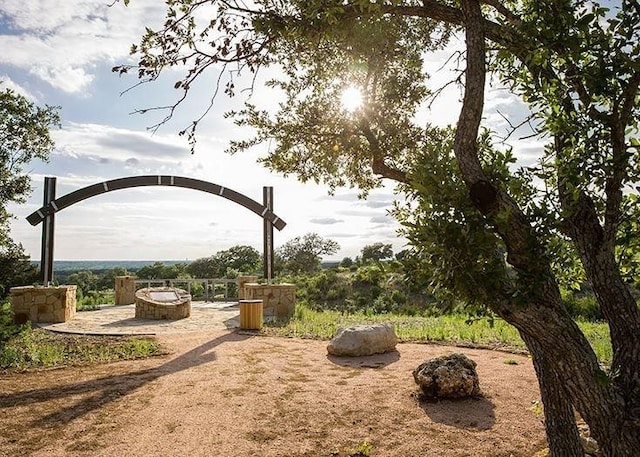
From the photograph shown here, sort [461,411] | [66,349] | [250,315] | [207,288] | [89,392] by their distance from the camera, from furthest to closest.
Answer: [207,288] → [250,315] → [66,349] → [89,392] → [461,411]

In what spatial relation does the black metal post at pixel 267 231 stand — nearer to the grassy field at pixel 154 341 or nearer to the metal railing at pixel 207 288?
the grassy field at pixel 154 341

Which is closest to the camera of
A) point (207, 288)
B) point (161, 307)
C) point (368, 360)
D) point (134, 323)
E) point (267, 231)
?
point (368, 360)

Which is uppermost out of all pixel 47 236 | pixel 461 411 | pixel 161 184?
pixel 161 184

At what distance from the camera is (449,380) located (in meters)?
5.92

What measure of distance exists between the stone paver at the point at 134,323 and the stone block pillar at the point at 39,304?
439mm

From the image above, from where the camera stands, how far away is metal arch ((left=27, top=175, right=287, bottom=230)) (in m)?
15.1

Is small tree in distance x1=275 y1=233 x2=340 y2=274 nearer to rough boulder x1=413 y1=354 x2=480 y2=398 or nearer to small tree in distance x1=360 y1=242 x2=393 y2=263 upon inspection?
small tree in distance x1=360 y1=242 x2=393 y2=263

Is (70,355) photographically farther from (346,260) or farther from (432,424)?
(346,260)

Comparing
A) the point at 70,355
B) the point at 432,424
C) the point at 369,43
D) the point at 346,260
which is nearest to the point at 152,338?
the point at 70,355

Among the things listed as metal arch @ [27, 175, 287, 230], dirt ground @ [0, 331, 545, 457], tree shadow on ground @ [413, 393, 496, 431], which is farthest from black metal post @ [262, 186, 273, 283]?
tree shadow on ground @ [413, 393, 496, 431]

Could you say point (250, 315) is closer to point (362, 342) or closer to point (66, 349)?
point (362, 342)

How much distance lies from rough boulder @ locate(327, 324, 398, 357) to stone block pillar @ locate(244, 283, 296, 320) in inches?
209

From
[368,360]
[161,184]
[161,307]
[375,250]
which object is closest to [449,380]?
[368,360]

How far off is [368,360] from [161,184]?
1057 centimetres
